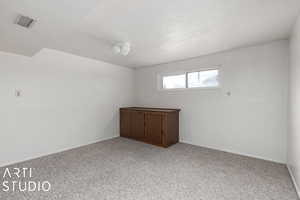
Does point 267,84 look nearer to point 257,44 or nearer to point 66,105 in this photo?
point 257,44

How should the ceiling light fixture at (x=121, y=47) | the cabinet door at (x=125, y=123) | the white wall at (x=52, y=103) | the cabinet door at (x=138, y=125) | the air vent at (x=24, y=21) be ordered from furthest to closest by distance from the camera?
the cabinet door at (x=125, y=123) → the cabinet door at (x=138, y=125) → the white wall at (x=52, y=103) → the ceiling light fixture at (x=121, y=47) → the air vent at (x=24, y=21)

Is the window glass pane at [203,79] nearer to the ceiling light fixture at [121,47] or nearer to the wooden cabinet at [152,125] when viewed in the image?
the wooden cabinet at [152,125]

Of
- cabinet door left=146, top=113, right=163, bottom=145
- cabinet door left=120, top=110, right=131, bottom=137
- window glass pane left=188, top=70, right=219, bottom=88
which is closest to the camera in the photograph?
window glass pane left=188, top=70, right=219, bottom=88

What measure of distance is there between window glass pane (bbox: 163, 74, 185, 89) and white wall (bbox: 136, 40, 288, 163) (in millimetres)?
258

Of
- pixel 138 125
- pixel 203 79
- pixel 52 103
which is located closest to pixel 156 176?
pixel 138 125

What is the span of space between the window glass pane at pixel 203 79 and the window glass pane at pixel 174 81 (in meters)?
0.21

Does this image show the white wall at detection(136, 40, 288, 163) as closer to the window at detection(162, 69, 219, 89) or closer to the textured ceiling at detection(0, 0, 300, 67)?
the window at detection(162, 69, 219, 89)

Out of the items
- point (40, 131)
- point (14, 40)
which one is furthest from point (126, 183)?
point (14, 40)

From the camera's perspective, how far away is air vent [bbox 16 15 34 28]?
161 cm

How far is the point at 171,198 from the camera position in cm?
165

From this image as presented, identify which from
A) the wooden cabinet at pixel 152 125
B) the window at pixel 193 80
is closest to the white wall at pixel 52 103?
the wooden cabinet at pixel 152 125

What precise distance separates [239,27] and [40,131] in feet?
13.3

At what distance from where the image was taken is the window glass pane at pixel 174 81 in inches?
154

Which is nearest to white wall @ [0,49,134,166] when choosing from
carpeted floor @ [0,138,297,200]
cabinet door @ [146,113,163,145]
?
carpeted floor @ [0,138,297,200]
